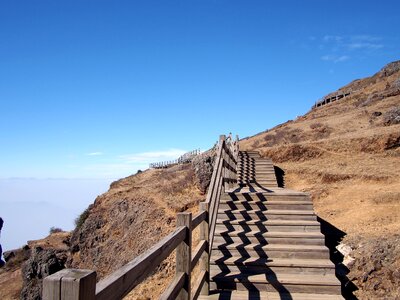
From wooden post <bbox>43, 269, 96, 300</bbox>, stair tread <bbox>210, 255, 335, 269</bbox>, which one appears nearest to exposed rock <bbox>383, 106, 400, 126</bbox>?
stair tread <bbox>210, 255, 335, 269</bbox>

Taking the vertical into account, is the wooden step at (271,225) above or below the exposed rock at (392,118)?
below

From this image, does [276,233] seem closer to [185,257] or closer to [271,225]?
[271,225]

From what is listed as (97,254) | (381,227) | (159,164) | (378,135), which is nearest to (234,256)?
(381,227)

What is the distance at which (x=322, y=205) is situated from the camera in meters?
13.5

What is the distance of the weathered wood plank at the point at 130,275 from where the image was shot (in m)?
1.80

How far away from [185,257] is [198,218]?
1008mm

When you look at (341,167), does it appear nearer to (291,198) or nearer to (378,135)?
(378,135)

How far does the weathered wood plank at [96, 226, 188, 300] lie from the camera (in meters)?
1.80

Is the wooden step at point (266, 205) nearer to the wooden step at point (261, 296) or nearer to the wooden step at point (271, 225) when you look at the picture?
the wooden step at point (271, 225)

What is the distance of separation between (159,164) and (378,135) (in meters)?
37.7

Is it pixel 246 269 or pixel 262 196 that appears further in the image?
pixel 262 196

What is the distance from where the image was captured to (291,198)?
8.07m

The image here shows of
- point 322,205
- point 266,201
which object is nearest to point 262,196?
point 266,201

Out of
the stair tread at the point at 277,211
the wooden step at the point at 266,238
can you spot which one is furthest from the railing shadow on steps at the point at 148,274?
the stair tread at the point at 277,211
